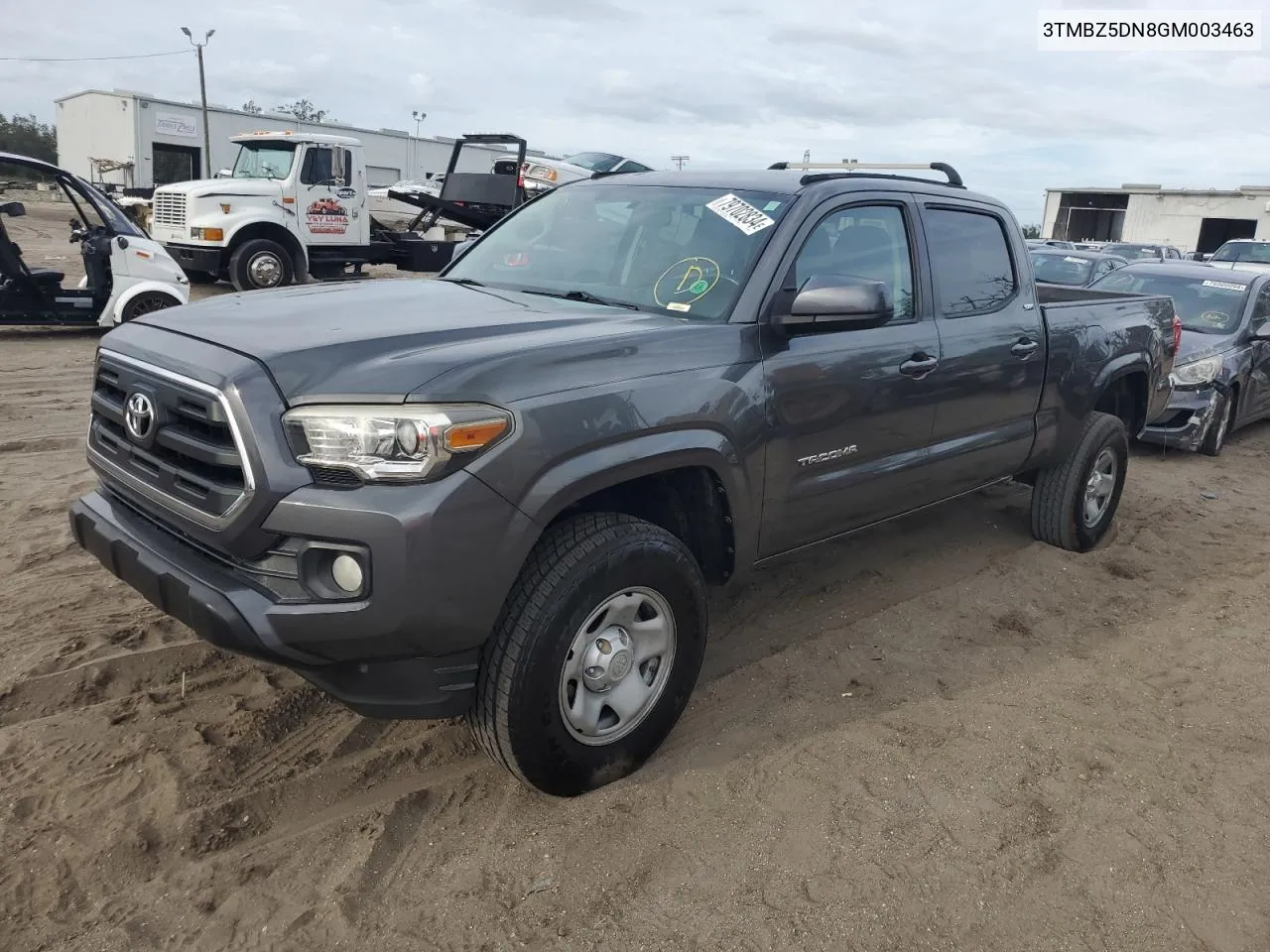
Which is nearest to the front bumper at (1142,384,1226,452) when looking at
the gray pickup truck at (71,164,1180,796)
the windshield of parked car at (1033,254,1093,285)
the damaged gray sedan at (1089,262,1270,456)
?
the damaged gray sedan at (1089,262,1270,456)

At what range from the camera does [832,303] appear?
3.20 metres

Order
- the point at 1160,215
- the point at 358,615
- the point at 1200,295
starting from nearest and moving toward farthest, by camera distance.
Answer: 1. the point at 358,615
2. the point at 1200,295
3. the point at 1160,215

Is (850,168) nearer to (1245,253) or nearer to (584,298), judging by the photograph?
(584,298)

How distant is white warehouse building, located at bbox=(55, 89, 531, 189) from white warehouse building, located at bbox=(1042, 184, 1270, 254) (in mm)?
24533

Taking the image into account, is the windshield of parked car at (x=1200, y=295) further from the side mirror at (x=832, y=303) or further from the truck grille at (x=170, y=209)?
the truck grille at (x=170, y=209)

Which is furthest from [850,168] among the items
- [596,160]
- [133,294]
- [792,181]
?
[596,160]

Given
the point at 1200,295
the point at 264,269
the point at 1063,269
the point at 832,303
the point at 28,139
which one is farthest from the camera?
the point at 28,139

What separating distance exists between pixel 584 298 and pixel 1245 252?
2446cm

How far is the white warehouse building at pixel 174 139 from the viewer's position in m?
33.5

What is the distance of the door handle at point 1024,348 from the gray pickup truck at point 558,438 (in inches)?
2.2

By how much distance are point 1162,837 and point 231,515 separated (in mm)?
2890

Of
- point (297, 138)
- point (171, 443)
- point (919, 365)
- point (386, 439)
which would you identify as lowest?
point (171, 443)

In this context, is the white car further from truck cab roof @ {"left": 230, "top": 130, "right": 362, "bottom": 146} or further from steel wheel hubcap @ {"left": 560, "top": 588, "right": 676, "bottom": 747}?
steel wheel hubcap @ {"left": 560, "top": 588, "right": 676, "bottom": 747}

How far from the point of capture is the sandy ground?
2.54 metres
